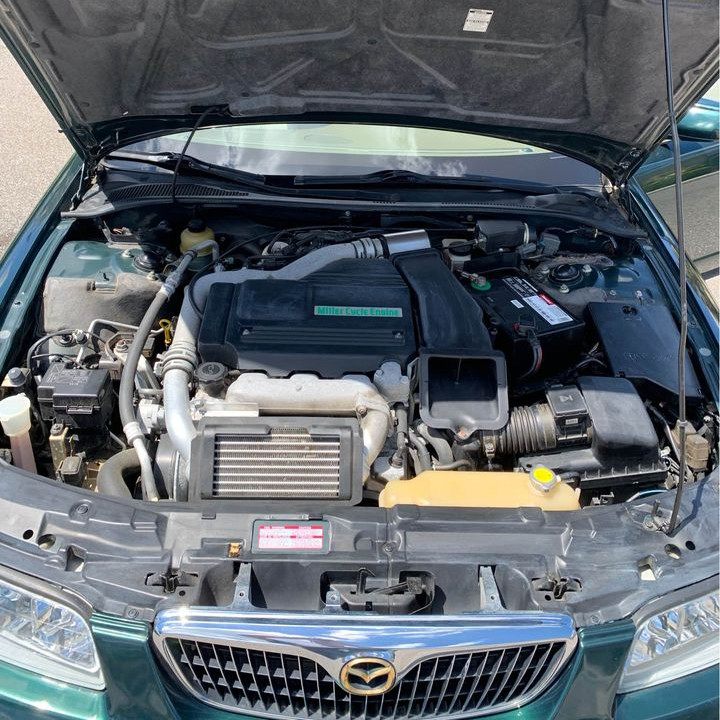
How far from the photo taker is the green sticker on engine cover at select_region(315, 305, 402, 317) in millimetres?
2100

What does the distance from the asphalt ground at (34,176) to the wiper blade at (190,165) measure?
6.31 feet

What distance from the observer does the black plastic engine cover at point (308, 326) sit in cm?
199

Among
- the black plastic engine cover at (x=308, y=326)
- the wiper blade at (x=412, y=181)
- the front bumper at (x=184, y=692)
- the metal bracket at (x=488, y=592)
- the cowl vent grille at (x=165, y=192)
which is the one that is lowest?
the front bumper at (x=184, y=692)

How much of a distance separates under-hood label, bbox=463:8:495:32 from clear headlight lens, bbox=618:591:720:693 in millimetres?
1548

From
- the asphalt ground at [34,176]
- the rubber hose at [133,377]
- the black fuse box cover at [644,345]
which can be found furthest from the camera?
the asphalt ground at [34,176]

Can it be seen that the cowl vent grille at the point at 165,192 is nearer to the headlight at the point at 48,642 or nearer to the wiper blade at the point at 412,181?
the wiper blade at the point at 412,181

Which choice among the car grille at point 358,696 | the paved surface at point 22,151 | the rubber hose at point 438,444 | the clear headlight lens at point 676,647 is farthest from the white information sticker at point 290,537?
the paved surface at point 22,151

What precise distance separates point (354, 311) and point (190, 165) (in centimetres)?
97

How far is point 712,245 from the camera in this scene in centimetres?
407

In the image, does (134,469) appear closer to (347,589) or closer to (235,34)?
(347,589)

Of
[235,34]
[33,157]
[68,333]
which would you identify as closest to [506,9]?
[235,34]

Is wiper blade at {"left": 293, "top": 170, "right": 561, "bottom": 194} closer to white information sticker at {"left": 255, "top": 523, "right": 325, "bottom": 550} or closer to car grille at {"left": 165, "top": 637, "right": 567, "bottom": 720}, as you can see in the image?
white information sticker at {"left": 255, "top": 523, "right": 325, "bottom": 550}

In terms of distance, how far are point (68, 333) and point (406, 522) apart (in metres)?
1.19

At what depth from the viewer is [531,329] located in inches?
Result: 86.0
